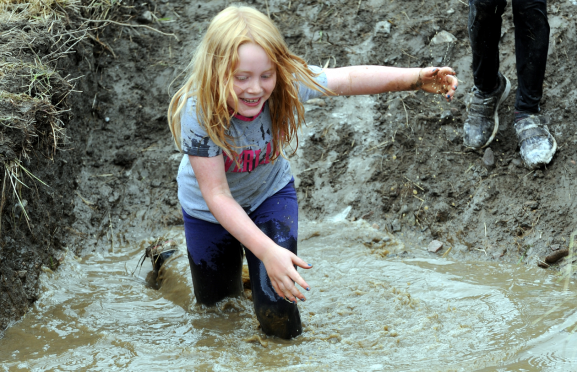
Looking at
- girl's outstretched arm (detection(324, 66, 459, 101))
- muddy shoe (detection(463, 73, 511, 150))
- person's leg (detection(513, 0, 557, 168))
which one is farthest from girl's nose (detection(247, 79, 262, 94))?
muddy shoe (detection(463, 73, 511, 150))

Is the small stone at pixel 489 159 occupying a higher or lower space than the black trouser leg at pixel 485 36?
lower

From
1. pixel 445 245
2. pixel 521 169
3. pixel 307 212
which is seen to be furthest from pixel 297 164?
pixel 521 169

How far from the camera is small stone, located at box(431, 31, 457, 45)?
466cm

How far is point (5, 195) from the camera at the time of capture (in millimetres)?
3252

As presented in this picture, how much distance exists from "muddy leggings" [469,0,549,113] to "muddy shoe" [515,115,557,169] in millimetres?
95

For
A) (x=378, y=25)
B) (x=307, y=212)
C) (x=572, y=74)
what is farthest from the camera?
(x=378, y=25)

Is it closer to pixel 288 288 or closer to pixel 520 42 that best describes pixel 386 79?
pixel 288 288

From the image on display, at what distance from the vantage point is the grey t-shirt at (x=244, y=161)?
2.48 m

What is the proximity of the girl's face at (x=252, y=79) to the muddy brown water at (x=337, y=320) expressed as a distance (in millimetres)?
1145

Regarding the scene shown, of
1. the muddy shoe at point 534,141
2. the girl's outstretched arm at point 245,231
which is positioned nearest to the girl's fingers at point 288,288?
the girl's outstretched arm at point 245,231

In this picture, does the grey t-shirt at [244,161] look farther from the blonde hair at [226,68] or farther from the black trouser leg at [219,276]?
the black trouser leg at [219,276]

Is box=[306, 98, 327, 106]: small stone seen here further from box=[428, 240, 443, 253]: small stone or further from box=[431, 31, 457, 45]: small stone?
box=[428, 240, 443, 253]: small stone

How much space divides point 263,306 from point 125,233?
204 cm

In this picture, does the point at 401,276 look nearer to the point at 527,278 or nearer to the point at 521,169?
the point at 527,278
